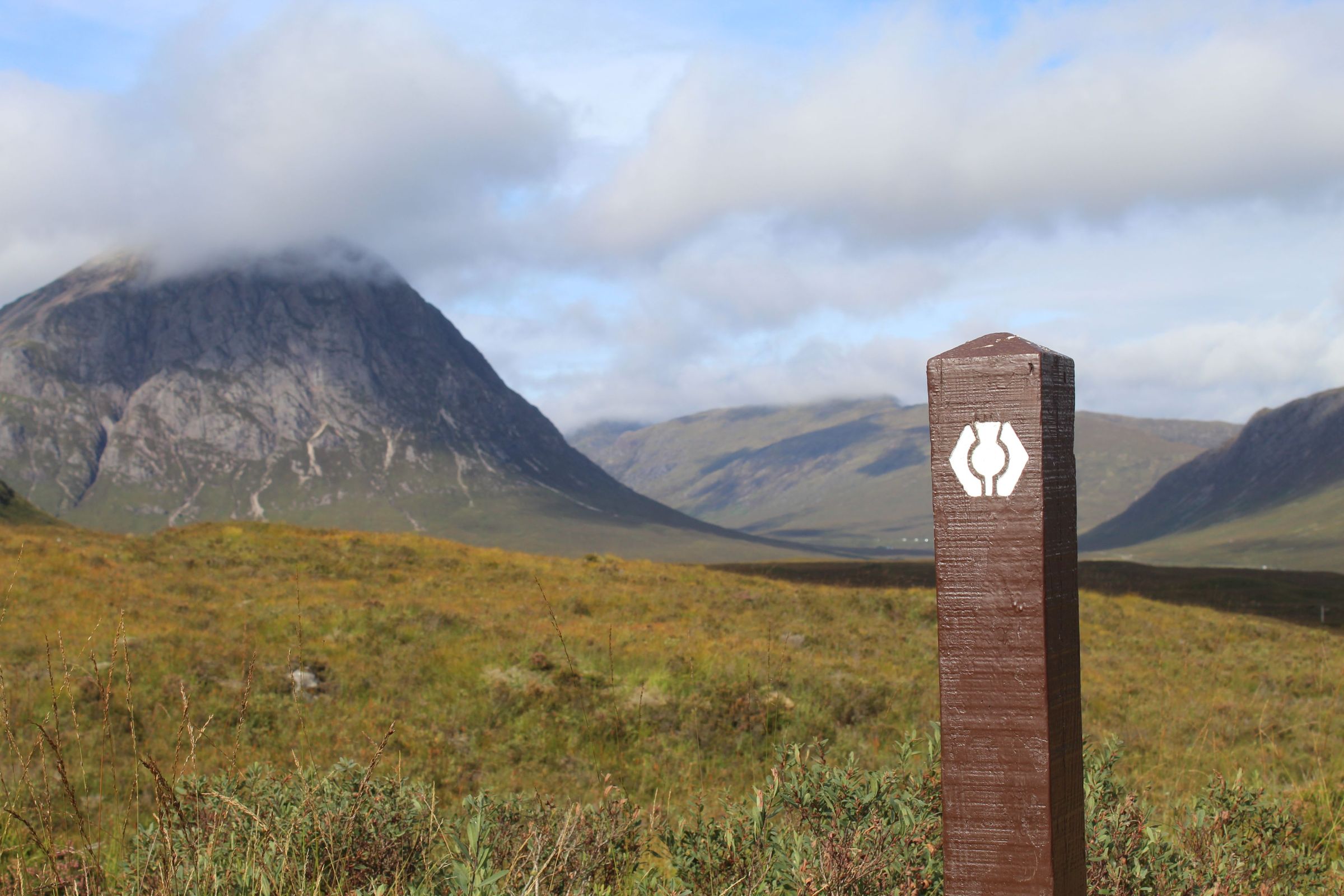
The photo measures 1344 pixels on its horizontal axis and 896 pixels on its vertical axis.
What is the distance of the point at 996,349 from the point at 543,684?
408 inches

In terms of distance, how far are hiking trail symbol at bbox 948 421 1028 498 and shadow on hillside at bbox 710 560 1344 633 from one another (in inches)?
→ 1244

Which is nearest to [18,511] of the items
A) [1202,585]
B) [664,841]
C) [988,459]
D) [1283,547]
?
[664,841]

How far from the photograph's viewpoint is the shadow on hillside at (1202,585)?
3378 cm

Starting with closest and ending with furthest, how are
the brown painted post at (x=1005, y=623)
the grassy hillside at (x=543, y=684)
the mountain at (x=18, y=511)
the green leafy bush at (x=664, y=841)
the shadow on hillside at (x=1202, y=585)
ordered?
the brown painted post at (x=1005, y=623), the green leafy bush at (x=664, y=841), the grassy hillside at (x=543, y=684), the shadow on hillside at (x=1202, y=585), the mountain at (x=18, y=511)

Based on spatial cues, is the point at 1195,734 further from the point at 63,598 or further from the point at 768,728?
the point at 63,598

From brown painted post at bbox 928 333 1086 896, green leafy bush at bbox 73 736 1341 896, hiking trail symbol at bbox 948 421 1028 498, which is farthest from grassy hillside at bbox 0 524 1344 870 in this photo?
hiking trail symbol at bbox 948 421 1028 498

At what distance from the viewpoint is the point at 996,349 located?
2586 mm

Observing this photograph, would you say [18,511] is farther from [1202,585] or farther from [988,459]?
[988,459]

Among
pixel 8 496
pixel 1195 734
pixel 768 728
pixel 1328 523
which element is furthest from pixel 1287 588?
pixel 1328 523

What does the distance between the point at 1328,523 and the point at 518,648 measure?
705 ft

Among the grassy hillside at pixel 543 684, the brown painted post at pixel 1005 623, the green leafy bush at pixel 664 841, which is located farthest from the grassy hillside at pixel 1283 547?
the brown painted post at pixel 1005 623

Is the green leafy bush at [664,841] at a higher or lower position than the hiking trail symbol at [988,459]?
lower

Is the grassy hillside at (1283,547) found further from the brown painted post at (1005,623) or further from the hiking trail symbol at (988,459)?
the hiking trail symbol at (988,459)

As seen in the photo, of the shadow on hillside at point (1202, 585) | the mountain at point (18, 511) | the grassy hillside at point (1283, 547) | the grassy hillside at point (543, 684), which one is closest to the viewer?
the grassy hillside at point (543, 684)
